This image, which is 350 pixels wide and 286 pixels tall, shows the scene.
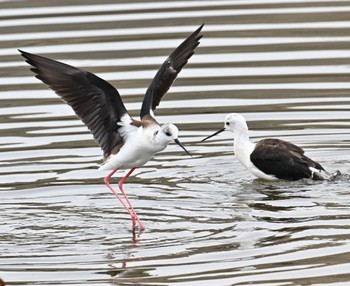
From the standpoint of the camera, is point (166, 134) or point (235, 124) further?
point (235, 124)

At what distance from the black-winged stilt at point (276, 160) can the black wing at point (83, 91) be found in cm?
232

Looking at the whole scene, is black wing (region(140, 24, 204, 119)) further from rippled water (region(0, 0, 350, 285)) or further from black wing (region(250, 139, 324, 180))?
black wing (region(250, 139, 324, 180))

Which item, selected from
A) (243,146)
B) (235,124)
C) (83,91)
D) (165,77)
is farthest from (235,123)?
(83,91)

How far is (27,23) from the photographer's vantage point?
20.7 meters

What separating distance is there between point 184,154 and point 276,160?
1.32 metres

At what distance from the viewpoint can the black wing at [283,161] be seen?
46.5 ft

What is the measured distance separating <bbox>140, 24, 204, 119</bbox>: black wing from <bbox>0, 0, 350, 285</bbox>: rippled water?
100cm

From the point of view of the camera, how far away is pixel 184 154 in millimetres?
15234

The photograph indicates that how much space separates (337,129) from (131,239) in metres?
4.77

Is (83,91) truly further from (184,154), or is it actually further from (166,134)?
(184,154)

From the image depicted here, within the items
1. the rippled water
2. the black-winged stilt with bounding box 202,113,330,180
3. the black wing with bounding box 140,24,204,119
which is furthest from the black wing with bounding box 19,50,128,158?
the black-winged stilt with bounding box 202,113,330,180

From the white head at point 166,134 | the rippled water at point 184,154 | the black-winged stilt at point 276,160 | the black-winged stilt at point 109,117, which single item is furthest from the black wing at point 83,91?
the black-winged stilt at point 276,160

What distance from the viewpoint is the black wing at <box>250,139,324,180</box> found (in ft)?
46.5

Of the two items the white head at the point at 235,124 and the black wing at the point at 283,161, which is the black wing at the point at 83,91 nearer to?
the black wing at the point at 283,161
